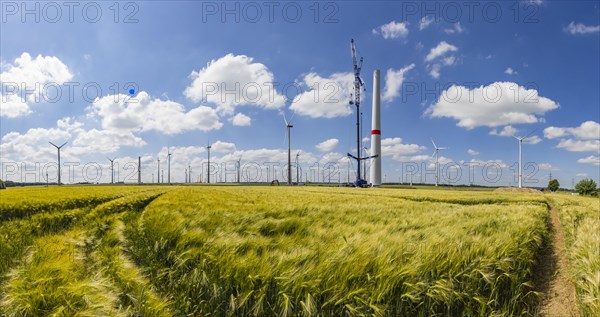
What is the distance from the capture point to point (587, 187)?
101 meters

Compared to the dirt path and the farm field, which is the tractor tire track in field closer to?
the farm field

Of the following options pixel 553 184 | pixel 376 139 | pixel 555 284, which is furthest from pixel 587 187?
pixel 555 284

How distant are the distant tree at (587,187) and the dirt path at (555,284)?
4890 inches

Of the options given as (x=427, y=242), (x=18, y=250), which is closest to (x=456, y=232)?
(x=427, y=242)

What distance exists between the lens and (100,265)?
6.48 meters

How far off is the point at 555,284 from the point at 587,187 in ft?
428

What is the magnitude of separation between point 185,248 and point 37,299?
2.30m

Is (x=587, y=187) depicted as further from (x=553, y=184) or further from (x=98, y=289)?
(x=98, y=289)

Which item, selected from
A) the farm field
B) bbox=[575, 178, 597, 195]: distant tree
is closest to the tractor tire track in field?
the farm field

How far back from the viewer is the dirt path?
526 cm

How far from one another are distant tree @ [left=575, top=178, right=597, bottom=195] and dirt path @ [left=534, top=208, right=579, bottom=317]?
124m

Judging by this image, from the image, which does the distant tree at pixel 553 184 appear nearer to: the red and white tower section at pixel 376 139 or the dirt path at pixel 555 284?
the red and white tower section at pixel 376 139

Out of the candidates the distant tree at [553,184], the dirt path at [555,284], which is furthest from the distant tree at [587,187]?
the dirt path at [555,284]

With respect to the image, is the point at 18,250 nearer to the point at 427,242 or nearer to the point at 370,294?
the point at 370,294
